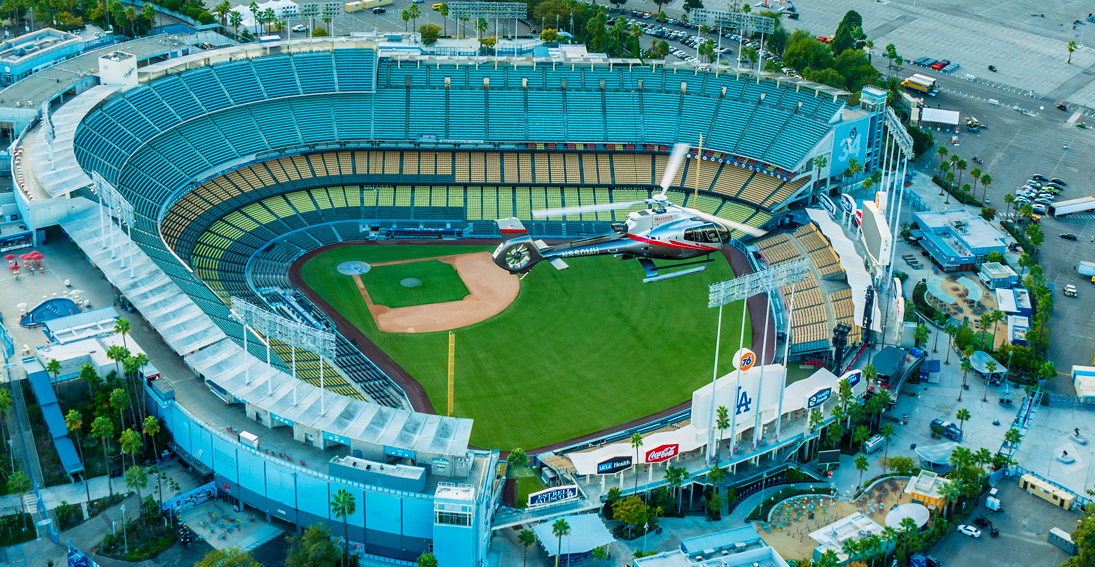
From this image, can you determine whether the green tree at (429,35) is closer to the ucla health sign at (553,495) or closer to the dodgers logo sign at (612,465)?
the dodgers logo sign at (612,465)

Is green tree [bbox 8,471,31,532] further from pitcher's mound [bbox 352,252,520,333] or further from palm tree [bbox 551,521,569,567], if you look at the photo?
Result: pitcher's mound [bbox 352,252,520,333]

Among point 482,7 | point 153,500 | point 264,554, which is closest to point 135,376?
point 153,500

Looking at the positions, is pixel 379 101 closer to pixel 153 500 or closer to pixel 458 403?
pixel 458 403

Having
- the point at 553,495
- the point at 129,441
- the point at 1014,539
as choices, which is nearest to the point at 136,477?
the point at 129,441

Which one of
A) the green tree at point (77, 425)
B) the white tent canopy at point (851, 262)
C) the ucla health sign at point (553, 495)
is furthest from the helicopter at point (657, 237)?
the green tree at point (77, 425)

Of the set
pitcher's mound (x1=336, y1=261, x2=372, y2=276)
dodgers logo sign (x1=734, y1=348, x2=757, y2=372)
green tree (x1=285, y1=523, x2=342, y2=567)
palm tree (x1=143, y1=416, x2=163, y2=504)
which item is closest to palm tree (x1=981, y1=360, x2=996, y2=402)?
dodgers logo sign (x1=734, y1=348, x2=757, y2=372)

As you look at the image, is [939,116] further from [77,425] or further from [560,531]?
[77,425]
